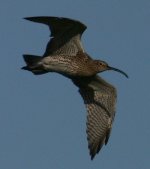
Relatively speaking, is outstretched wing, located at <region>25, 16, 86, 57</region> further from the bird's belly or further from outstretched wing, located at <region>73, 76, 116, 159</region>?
outstretched wing, located at <region>73, 76, 116, 159</region>

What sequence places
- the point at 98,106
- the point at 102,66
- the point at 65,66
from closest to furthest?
the point at 65,66
the point at 102,66
the point at 98,106

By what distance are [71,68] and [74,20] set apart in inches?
60.8

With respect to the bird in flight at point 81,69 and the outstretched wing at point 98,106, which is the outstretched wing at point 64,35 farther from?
the outstretched wing at point 98,106

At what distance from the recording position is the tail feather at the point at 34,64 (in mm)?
21625

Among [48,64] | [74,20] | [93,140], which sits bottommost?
[93,140]

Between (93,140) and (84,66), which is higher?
(84,66)

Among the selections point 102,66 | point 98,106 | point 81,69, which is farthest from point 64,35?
point 98,106

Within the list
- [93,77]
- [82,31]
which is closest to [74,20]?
[82,31]

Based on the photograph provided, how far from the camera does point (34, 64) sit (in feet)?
71.1

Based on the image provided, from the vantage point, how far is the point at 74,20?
21062 mm

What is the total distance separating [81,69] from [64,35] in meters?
1.10

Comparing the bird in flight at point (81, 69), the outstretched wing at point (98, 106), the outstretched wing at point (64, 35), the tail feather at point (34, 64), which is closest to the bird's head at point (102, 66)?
the bird in flight at point (81, 69)

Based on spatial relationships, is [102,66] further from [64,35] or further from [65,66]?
[64,35]

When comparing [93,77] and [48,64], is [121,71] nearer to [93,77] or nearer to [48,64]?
[93,77]
